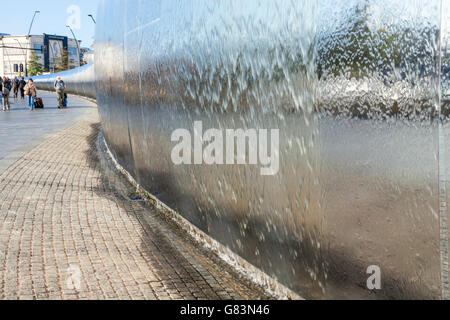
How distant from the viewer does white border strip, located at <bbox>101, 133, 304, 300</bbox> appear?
147 inches

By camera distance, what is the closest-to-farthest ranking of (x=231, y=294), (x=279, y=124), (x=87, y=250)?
(x=279, y=124) < (x=231, y=294) < (x=87, y=250)

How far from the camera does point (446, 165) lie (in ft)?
7.71

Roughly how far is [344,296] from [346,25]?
1.48 metres

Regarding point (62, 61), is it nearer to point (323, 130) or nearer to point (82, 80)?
point (82, 80)

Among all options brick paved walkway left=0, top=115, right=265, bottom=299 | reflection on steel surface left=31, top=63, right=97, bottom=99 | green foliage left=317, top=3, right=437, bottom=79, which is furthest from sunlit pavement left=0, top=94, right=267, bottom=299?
reflection on steel surface left=31, top=63, right=97, bottom=99

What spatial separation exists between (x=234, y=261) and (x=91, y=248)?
4.25ft

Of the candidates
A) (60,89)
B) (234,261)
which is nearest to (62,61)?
(60,89)

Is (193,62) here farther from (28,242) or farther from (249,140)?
(28,242)

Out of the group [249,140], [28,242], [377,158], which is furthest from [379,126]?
[28,242]

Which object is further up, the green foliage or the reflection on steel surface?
the reflection on steel surface

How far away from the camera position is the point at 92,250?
15.4 feet

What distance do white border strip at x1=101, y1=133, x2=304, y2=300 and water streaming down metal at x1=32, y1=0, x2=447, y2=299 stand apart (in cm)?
7

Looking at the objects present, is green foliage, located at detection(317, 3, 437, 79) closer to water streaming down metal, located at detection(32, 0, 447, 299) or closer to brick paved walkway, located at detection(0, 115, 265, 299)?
water streaming down metal, located at detection(32, 0, 447, 299)

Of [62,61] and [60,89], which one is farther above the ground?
[62,61]
